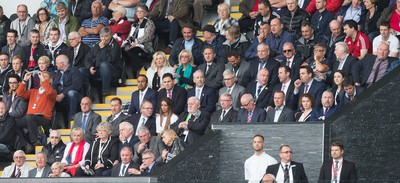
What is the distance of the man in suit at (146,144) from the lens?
2238cm

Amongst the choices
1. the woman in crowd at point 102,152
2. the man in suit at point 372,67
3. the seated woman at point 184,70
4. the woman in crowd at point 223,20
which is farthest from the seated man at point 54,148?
the man in suit at point 372,67

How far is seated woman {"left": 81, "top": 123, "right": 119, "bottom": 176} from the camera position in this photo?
22.8 metres

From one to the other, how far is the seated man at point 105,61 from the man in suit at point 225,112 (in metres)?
3.04

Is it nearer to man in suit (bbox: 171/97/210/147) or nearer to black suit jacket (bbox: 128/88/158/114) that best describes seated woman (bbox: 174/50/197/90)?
black suit jacket (bbox: 128/88/158/114)

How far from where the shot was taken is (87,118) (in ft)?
80.0

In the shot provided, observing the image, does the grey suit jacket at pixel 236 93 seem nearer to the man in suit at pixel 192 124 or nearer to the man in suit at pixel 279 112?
the man in suit at pixel 192 124

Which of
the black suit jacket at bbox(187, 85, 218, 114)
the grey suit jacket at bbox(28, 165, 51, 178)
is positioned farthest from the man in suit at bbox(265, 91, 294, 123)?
the grey suit jacket at bbox(28, 165, 51, 178)

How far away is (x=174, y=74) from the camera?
24.3 metres

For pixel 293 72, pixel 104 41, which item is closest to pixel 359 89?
pixel 293 72

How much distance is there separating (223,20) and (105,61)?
6.53 ft

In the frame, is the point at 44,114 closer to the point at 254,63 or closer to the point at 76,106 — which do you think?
the point at 76,106

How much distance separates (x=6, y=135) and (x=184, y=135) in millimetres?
3303

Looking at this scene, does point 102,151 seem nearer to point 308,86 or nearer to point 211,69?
point 211,69

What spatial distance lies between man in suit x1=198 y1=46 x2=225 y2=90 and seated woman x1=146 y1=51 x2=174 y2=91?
2.16ft
